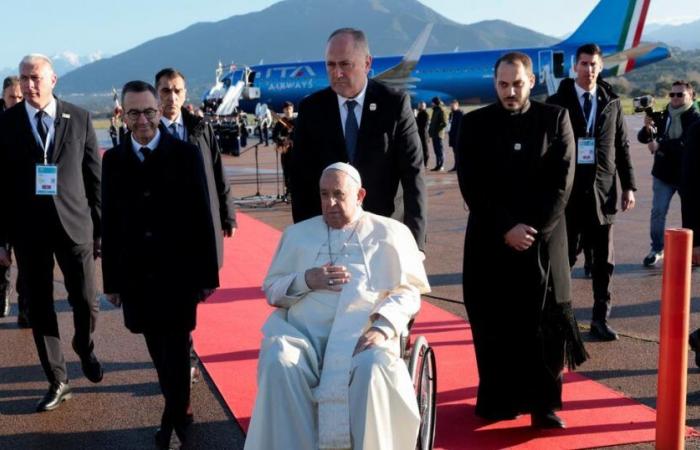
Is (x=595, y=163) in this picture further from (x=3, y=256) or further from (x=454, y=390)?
(x=3, y=256)

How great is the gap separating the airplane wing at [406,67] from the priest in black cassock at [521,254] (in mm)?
26801

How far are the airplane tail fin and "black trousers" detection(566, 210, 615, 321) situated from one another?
35819mm

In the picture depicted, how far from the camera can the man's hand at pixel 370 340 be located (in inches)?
131

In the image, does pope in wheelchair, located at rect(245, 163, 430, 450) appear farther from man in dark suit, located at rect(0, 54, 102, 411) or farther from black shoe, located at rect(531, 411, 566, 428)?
man in dark suit, located at rect(0, 54, 102, 411)

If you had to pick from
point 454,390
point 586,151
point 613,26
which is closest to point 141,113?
point 454,390

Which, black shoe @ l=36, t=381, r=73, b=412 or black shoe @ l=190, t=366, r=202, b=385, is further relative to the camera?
black shoe @ l=190, t=366, r=202, b=385

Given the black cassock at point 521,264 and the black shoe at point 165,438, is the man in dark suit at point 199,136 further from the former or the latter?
the black cassock at point 521,264

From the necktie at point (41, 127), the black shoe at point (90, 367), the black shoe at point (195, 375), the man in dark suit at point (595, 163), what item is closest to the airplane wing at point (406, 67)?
the man in dark suit at point (595, 163)

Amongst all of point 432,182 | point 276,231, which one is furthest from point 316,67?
point 276,231

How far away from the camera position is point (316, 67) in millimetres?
38031

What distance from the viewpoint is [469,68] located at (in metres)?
38.4

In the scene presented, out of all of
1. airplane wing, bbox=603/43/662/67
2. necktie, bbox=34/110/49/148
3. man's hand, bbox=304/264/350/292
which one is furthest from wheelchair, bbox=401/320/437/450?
airplane wing, bbox=603/43/662/67

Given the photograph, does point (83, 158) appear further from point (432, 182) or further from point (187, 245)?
point (432, 182)

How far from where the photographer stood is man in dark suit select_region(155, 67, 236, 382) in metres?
4.93
